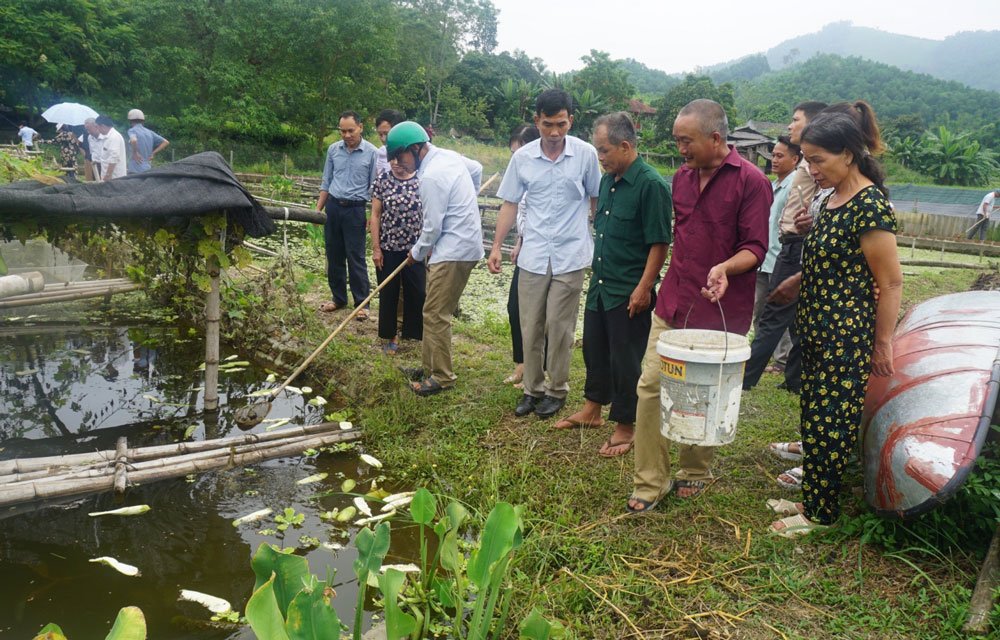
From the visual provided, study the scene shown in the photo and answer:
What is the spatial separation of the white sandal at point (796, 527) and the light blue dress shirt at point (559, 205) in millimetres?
1675

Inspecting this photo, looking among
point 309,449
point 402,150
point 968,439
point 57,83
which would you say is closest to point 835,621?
point 968,439

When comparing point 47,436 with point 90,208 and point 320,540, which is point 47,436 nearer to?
point 90,208

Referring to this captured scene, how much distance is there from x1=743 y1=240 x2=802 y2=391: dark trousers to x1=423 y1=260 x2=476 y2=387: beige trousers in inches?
79.3

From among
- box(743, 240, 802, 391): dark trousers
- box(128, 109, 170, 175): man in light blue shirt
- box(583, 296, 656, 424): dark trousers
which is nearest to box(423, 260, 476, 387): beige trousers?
box(583, 296, 656, 424): dark trousers

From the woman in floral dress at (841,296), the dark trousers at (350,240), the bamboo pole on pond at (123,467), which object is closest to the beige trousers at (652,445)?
the woman in floral dress at (841,296)

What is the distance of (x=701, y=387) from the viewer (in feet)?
7.94

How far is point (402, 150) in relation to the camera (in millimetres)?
4422

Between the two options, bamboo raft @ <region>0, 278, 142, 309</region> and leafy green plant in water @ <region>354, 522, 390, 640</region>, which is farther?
bamboo raft @ <region>0, 278, 142, 309</region>

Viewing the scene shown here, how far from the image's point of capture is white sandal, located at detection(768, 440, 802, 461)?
354 cm

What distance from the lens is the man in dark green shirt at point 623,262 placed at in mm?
3230

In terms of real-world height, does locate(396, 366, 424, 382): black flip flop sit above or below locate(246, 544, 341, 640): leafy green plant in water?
below

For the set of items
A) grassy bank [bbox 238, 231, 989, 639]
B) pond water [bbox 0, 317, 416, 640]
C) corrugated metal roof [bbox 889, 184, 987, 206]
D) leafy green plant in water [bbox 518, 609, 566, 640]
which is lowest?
pond water [bbox 0, 317, 416, 640]

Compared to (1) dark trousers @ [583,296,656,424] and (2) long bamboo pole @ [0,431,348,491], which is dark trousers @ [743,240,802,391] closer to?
(1) dark trousers @ [583,296,656,424]

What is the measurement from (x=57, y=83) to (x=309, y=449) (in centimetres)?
2895
